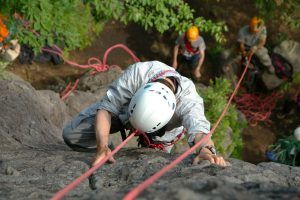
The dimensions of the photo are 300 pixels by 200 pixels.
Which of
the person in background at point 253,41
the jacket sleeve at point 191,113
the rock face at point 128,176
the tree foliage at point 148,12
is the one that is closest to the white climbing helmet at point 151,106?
the jacket sleeve at point 191,113

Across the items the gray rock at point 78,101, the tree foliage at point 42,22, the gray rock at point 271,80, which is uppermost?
the tree foliage at point 42,22

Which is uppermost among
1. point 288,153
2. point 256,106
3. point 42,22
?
point 42,22

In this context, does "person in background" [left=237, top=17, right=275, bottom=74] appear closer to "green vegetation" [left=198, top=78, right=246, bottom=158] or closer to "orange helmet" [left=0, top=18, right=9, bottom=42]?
"green vegetation" [left=198, top=78, right=246, bottom=158]

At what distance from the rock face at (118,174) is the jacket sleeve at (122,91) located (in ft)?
1.34

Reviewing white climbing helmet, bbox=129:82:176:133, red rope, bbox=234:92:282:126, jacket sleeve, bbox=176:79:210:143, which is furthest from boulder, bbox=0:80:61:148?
red rope, bbox=234:92:282:126

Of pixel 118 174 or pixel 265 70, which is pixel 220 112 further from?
pixel 118 174

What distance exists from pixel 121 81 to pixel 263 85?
642cm

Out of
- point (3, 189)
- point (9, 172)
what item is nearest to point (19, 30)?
point (9, 172)

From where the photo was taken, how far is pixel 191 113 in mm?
3379

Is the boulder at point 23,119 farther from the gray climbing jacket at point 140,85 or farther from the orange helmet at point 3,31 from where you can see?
the gray climbing jacket at point 140,85

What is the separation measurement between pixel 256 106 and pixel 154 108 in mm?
6515

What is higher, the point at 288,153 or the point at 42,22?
the point at 42,22

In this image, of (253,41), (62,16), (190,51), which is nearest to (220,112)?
(190,51)

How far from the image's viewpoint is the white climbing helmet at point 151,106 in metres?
3.23
